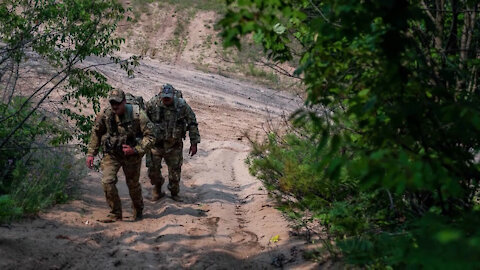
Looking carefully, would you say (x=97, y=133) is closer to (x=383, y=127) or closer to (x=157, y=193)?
(x=157, y=193)

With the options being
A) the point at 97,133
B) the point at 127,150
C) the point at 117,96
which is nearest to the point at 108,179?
the point at 127,150

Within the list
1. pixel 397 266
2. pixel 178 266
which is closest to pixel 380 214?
pixel 397 266

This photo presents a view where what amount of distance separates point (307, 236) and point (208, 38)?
26676 mm

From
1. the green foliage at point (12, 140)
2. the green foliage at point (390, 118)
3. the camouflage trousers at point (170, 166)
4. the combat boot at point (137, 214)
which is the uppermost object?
the green foliage at point (390, 118)

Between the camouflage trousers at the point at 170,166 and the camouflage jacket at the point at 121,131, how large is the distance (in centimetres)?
140

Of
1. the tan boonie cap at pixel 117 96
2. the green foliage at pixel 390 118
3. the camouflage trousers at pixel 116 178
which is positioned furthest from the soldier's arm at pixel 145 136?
the green foliage at pixel 390 118

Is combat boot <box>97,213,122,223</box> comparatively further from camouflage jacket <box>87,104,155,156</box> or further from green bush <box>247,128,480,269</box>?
green bush <box>247,128,480,269</box>

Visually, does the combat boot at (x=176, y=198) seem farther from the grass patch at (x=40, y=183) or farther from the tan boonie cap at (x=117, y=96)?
the tan boonie cap at (x=117, y=96)

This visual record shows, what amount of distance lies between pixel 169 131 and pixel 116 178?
1.59 m

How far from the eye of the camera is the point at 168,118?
7988 mm

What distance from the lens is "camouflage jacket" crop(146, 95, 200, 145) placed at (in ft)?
26.2

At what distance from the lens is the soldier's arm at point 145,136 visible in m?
6.55

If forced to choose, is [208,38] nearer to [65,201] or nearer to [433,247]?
[65,201]

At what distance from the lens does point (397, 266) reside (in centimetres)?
326
